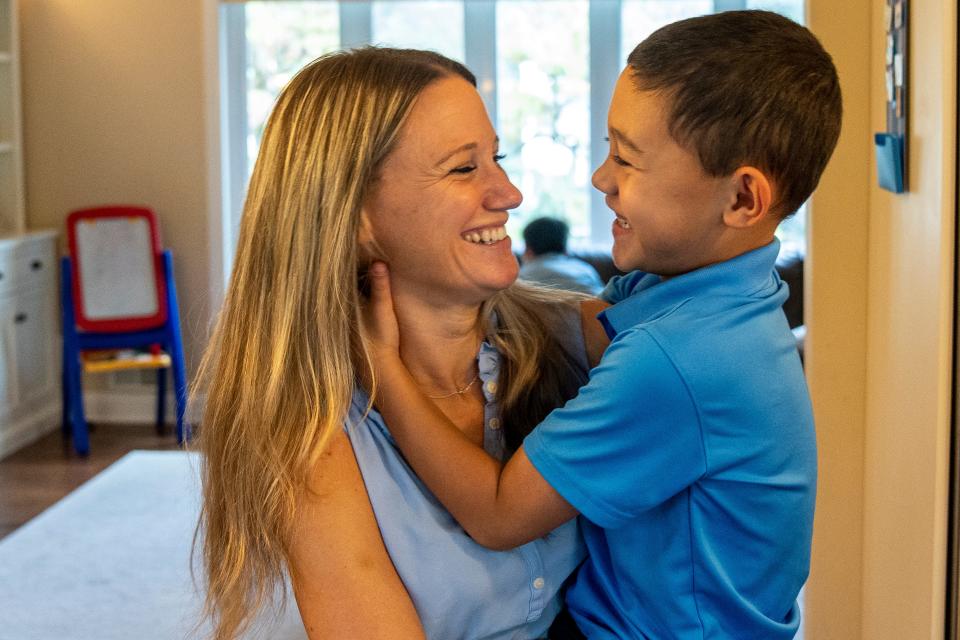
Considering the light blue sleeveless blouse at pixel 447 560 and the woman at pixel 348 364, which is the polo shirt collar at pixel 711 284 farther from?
the light blue sleeveless blouse at pixel 447 560

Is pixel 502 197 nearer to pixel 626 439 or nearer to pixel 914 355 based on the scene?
pixel 626 439

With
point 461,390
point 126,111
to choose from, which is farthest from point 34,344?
point 461,390

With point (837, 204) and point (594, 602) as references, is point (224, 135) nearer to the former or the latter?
point (837, 204)

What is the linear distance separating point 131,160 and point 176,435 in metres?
1.45

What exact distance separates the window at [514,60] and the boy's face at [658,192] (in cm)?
521

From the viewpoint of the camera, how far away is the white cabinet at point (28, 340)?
6.02 m

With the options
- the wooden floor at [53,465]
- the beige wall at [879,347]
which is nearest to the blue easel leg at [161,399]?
the wooden floor at [53,465]

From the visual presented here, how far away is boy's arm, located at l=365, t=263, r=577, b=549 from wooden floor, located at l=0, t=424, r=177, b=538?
12.0 ft

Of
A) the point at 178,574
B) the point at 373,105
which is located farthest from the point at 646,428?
the point at 178,574

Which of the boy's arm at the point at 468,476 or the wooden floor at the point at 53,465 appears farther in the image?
the wooden floor at the point at 53,465

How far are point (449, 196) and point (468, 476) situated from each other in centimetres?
35

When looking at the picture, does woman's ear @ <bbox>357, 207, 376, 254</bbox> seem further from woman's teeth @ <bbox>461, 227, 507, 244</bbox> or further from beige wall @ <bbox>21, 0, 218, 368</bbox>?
beige wall @ <bbox>21, 0, 218, 368</bbox>

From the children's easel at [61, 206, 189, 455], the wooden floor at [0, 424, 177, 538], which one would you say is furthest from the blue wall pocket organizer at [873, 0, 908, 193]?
the children's easel at [61, 206, 189, 455]

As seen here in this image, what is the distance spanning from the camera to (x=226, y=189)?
6641mm
